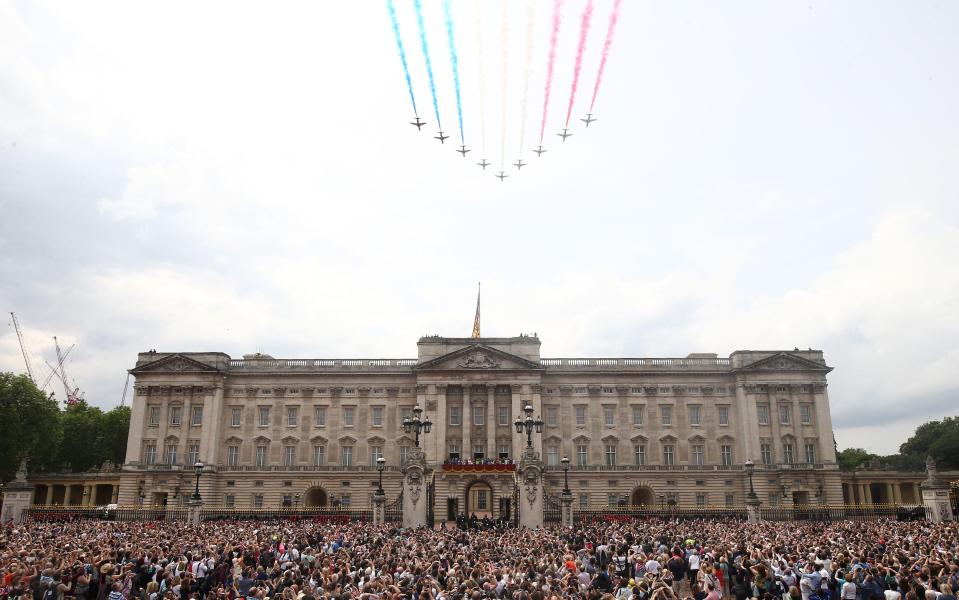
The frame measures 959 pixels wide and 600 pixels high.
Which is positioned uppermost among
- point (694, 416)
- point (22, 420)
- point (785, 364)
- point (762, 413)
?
point (785, 364)

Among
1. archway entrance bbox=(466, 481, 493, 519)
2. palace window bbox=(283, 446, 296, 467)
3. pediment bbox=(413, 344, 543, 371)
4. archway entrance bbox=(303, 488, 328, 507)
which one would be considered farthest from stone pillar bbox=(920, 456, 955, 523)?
palace window bbox=(283, 446, 296, 467)

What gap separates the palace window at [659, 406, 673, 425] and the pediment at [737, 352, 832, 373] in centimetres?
839

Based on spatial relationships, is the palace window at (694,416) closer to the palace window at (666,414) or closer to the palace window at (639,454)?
the palace window at (666,414)

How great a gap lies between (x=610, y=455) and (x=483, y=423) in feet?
44.7

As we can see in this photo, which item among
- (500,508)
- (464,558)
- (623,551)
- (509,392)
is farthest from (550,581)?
(509,392)

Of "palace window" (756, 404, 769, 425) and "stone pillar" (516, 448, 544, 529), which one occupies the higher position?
"palace window" (756, 404, 769, 425)

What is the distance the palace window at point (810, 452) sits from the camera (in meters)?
70.6

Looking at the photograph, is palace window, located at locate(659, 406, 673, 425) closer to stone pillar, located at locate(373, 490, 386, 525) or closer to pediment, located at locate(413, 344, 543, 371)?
pediment, located at locate(413, 344, 543, 371)

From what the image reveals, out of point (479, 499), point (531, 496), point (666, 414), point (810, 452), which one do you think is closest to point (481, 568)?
point (531, 496)

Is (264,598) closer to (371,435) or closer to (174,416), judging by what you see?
(371,435)


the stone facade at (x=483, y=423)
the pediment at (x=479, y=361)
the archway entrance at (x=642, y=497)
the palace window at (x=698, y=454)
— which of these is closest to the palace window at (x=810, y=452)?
the stone facade at (x=483, y=423)

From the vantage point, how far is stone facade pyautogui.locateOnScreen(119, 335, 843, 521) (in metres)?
70.6

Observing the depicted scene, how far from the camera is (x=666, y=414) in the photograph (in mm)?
73438

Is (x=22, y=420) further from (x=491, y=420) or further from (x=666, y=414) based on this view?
(x=666, y=414)
